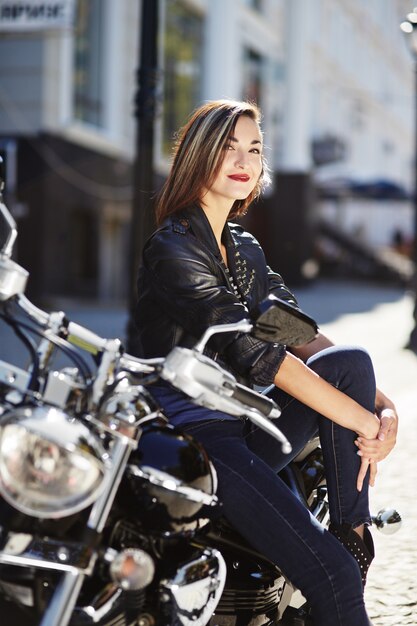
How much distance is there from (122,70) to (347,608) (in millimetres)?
17311

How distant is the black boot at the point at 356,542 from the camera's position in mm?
2805

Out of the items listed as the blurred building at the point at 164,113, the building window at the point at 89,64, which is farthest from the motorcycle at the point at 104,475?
the building window at the point at 89,64

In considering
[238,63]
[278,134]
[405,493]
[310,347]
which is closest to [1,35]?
[405,493]

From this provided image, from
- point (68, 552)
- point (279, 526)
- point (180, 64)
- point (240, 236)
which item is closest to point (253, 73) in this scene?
point (180, 64)

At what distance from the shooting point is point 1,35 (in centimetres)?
903

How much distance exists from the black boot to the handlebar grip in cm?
83

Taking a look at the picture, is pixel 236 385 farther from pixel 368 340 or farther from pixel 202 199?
pixel 368 340

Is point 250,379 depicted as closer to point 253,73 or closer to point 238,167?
point 238,167

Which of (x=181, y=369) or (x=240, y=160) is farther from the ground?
(x=240, y=160)

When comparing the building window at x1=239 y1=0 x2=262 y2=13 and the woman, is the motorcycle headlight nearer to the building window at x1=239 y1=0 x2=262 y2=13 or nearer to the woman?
the woman

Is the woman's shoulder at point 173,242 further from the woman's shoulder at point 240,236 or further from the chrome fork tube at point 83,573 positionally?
the chrome fork tube at point 83,573

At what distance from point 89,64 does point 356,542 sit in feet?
52.7

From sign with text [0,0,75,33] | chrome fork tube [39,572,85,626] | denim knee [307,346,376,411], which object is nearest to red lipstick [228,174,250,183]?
denim knee [307,346,376,411]

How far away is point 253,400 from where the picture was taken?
2090mm
